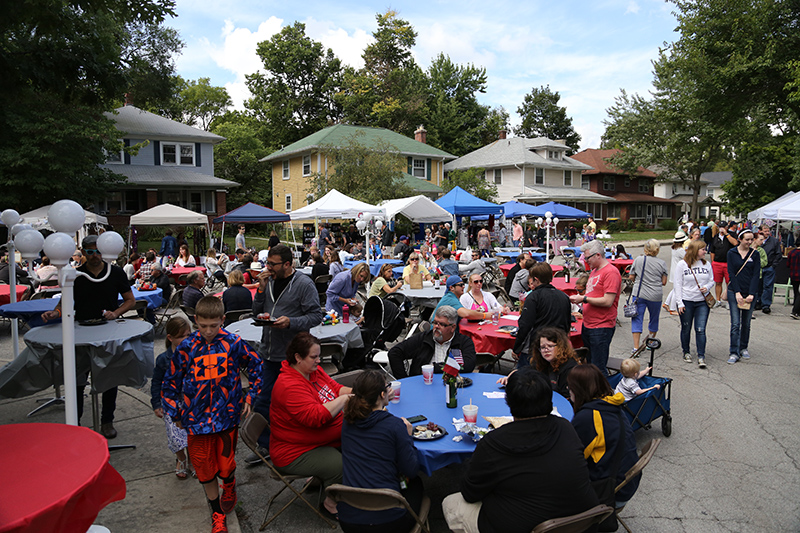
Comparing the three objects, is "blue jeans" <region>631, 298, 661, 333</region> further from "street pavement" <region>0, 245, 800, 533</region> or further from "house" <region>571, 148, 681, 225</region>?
"house" <region>571, 148, 681, 225</region>

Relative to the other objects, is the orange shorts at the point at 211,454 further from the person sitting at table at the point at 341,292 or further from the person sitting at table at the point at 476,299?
the person sitting at table at the point at 476,299

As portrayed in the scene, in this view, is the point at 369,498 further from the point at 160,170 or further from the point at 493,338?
the point at 160,170

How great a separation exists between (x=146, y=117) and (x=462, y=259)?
27110mm

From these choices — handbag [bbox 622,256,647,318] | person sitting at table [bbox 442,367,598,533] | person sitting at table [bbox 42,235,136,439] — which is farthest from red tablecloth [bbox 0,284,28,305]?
handbag [bbox 622,256,647,318]

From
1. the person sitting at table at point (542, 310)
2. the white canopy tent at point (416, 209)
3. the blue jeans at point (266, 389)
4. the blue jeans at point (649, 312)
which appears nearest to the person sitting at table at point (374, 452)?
the blue jeans at point (266, 389)

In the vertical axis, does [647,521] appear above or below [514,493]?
below

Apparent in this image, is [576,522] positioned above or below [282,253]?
below

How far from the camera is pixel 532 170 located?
41938mm

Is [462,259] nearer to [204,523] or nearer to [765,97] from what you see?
[204,523]

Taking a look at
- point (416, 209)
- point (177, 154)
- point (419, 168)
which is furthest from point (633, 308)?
point (177, 154)

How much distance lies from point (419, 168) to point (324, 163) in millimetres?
8203

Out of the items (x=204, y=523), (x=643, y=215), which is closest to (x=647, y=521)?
(x=204, y=523)

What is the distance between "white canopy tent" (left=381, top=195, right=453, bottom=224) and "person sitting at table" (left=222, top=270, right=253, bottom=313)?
33.5 ft

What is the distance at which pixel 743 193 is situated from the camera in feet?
110
